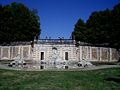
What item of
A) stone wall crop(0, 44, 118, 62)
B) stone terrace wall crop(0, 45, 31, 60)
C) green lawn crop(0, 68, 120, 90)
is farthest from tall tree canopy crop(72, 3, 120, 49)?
green lawn crop(0, 68, 120, 90)

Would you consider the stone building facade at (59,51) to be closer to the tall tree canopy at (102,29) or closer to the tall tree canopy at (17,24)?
the tall tree canopy at (102,29)

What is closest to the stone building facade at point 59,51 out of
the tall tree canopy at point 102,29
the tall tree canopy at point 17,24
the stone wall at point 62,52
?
the stone wall at point 62,52

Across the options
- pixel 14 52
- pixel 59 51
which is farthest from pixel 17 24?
pixel 59 51

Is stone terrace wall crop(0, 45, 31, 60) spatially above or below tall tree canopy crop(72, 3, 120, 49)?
below

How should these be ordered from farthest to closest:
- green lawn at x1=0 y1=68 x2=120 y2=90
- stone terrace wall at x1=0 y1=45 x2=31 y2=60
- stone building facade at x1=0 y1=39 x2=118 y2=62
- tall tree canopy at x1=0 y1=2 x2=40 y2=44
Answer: tall tree canopy at x1=0 y1=2 x2=40 y2=44, stone terrace wall at x1=0 y1=45 x2=31 y2=60, stone building facade at x1=0 y1=39 x2=118 y2=62, green lawn at x1=0 y1=68 x2=120 y2=90

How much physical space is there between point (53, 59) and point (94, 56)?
28.0ft

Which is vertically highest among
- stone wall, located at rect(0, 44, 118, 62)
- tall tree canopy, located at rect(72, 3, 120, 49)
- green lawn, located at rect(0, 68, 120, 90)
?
tall tree canopy, located at rect(72, 3, 120, 49)

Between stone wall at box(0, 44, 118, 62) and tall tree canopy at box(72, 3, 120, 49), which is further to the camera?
tall tree canopy at box(72, 3, 120, 49)

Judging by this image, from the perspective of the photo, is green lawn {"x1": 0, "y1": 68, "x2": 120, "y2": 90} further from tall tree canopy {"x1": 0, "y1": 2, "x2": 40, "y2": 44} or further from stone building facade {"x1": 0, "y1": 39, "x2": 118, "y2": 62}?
tall tree canopy {"x1": 0, "y1": 2, "x2": 40, "y2": 44}

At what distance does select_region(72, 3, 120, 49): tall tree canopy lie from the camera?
52000mm

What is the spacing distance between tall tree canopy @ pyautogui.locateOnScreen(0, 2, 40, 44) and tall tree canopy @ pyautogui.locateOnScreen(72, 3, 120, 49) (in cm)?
1175

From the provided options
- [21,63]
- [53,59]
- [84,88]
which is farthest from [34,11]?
[84,88]

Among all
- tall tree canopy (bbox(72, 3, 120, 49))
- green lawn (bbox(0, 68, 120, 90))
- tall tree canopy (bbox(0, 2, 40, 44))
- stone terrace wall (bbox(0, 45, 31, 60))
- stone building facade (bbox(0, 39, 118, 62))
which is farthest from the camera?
tall tree canopy (bbox(0, 2, 40, 44))

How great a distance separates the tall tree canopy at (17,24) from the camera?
5344cm
